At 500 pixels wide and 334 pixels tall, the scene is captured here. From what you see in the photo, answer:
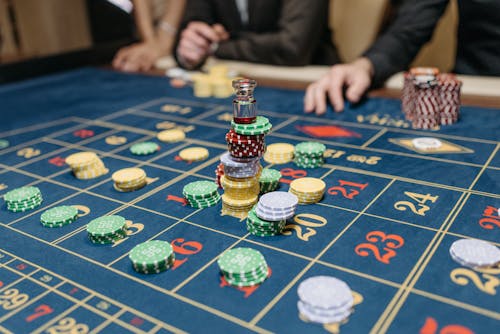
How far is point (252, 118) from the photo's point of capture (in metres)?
1.40

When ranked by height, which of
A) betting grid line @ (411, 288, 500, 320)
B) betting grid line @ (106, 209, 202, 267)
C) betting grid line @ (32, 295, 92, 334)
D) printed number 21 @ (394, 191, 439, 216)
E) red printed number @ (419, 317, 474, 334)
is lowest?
betting grid line @ (32, 295, 92, 334)

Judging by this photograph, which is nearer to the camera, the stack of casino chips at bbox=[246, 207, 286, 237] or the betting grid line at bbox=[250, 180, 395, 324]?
the betting grid line at bbox=[250, 180, 395, 324]

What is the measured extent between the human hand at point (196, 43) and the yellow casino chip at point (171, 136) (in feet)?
4.16

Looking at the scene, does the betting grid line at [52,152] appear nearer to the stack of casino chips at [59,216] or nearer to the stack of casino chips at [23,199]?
the stack of casino chips at [23,199]

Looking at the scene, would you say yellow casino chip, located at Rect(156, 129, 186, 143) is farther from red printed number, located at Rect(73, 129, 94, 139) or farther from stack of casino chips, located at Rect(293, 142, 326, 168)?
stack of casino chips, located at Rect(293, 142, 326, 168)

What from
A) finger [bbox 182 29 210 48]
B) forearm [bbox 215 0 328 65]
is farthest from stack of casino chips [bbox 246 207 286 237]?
finger [bbox 182 29 210 48]

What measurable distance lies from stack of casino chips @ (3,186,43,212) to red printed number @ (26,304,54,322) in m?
0.60

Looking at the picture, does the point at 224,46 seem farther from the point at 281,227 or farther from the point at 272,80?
the point at 281,227

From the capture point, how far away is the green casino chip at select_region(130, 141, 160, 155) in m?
2.07

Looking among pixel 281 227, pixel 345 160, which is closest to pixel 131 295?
pixel 281 227

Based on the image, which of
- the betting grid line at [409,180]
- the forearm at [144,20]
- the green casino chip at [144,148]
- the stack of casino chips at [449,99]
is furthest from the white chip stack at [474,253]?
the forearm at [144,20]

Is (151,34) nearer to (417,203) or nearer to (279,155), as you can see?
(279,155)

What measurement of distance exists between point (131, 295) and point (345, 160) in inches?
41.4

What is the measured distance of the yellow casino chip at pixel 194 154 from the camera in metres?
1.96
